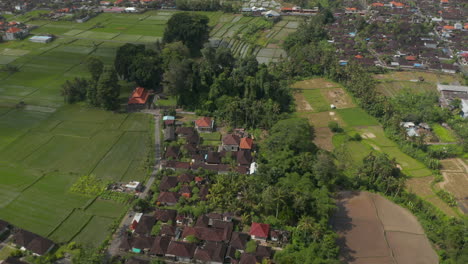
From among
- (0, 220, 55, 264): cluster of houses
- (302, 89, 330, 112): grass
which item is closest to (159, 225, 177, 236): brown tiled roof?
(0, 220, 55, 264): cluster of houses

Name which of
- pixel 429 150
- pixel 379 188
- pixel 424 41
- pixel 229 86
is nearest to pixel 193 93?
pixel 229 86

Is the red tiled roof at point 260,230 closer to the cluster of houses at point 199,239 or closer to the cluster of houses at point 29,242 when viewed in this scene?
the cluster of houses at point 199,239

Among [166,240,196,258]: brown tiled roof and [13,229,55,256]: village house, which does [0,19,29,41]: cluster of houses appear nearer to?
[13,229,55,256]: village house

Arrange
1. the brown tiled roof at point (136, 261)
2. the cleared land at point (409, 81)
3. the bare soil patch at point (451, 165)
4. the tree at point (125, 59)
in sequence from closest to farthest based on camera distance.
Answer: the brown tiled roof at point (136, 261) < the bare soil patch at point (451, 165) < the tree at point (125, 59) < the cleared land at point (409, 81)

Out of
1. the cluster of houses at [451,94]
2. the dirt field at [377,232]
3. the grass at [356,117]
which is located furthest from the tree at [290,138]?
the cluster of houses at [451,94]

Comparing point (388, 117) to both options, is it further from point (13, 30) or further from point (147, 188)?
point (13, 30)

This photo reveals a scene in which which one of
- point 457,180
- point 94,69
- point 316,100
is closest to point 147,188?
point 94,69
